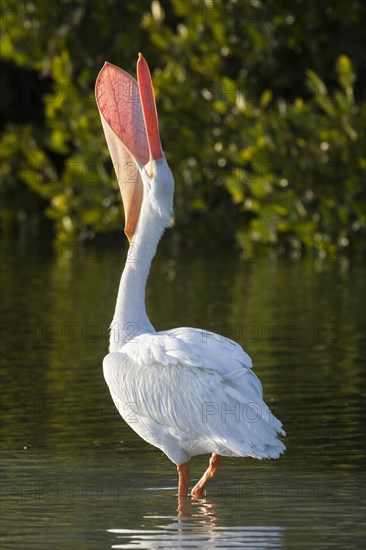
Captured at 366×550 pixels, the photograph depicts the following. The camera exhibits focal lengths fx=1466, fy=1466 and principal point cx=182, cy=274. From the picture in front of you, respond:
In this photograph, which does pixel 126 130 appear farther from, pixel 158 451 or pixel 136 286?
pixel 158 451

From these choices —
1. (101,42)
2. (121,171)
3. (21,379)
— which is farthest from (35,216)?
(121,171)

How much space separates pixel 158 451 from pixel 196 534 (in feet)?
6.32

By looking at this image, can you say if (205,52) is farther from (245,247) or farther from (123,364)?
(123,364)

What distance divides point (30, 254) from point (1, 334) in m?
8.77

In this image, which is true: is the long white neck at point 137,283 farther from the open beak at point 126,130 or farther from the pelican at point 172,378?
the open beak at point 126,130

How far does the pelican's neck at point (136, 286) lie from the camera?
701cm

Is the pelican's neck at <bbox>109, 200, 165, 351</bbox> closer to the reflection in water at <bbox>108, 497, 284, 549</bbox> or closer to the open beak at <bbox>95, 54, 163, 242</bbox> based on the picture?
the open beak at <bbox>95, 54, 163, 242</bbox>

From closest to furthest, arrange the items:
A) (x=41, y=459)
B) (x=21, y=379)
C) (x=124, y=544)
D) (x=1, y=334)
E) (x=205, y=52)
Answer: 1. (x=124, y=544)
2. (x=41, y=459)
3. (x=21, y=379)
4. (x=1, y=334)
5. (x=205, y=52)

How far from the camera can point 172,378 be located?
6625 millimetres

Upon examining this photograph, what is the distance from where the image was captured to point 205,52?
2028 centimetres

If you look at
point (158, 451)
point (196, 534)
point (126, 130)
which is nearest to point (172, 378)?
point (196, 534)

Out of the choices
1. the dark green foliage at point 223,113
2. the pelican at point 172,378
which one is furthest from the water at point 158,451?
the dark green foliage at point 223,113

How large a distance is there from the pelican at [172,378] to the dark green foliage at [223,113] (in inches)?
424

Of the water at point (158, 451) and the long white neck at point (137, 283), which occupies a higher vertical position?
the long white neck at point (137, 283)
